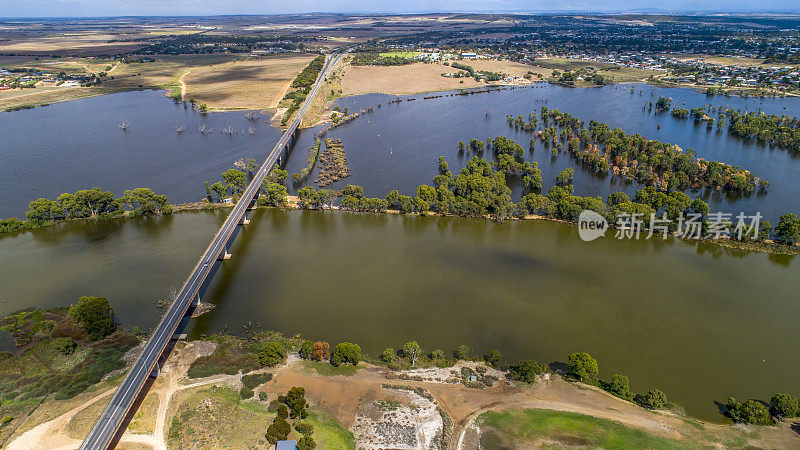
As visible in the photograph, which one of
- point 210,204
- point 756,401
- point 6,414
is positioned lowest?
point 756,401

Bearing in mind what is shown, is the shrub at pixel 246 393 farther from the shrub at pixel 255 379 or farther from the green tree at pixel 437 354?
the green tree at pixel 437 354

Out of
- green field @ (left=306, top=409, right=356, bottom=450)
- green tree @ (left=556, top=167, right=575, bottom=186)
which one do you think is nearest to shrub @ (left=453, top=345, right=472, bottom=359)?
green field @ (left=306, top=409, right=356, bottom=450)

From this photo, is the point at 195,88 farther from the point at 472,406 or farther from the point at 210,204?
the point at 472,406

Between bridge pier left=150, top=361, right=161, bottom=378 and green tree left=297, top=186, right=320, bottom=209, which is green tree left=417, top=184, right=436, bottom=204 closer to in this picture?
green tree left=297, top=186, right=320, bottom=209

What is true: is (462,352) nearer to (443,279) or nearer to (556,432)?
(556,432)

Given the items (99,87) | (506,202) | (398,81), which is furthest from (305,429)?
(99,87)

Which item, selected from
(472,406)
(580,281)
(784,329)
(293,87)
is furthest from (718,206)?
(293,87)
